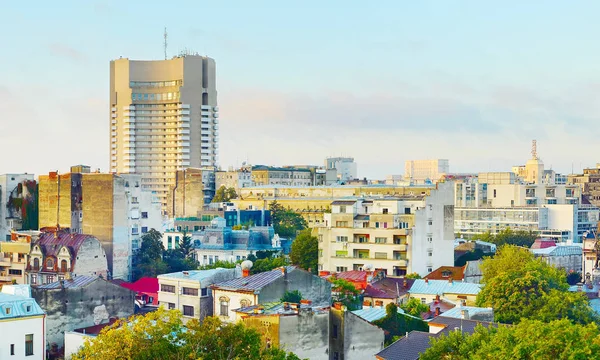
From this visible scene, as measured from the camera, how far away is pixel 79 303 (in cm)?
6412

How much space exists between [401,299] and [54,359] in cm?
3028

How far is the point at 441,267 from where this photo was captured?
301ft

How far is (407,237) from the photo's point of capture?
9469 cm

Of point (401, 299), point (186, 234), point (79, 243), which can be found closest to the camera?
point (401, 299)

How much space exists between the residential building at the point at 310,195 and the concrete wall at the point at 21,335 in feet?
373

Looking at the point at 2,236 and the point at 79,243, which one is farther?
the point at 2,236

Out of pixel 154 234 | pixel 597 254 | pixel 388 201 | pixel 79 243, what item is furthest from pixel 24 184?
Answer: pixel 597 254

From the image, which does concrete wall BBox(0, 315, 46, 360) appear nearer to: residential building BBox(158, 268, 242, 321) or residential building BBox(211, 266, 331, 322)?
residential building BBox(211, 266, 331, 322)

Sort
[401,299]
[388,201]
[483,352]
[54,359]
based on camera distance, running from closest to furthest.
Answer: [483,352] < [54,359] < [401,299] < [388,201]

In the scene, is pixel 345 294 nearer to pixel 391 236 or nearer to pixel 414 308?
pixel 414 308

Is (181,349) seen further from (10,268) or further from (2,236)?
(2,236)

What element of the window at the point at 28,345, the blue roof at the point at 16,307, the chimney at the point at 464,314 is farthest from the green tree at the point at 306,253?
the window at the point at 28,345

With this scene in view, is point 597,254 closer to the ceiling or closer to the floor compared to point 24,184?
closer to the floor

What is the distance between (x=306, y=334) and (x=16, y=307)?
1712 cm
